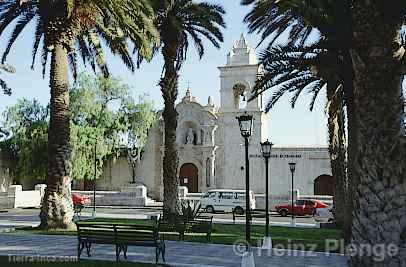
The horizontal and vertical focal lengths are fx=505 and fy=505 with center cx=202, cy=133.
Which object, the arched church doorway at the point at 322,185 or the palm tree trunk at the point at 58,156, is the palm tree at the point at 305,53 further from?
the arched church doorway at the point at 322,185

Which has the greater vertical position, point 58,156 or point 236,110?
point 236,110

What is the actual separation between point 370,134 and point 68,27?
530 inches

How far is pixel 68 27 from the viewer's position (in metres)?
18.8

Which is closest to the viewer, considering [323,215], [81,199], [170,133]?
[170,133]

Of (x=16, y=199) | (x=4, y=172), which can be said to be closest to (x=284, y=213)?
(x=16, y=199)

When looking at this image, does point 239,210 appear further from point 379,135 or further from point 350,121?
point 379,135

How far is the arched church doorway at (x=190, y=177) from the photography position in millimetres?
46844

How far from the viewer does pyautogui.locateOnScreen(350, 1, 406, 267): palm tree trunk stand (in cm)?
825

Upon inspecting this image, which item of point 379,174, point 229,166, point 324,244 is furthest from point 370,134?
point 229,166

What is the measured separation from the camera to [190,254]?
13.0 meters

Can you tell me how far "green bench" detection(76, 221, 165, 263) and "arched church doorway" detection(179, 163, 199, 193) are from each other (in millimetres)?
34245

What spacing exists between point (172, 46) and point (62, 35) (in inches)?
195

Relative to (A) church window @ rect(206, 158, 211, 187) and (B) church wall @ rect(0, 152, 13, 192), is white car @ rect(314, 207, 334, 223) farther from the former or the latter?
(B) church wall @ rect(0, 152, 13, 192)

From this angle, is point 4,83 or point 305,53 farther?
point 4,83
